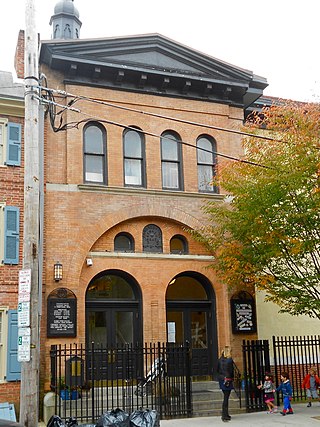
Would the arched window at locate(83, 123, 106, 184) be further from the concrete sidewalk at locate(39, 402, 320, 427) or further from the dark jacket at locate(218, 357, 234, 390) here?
the concrete sidewalk at locate(39, 402, 320, 427)

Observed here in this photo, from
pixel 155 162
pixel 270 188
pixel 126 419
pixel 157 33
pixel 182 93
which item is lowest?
pixel 126 419

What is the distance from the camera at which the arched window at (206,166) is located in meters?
19.3

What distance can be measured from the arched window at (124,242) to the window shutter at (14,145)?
383 cm

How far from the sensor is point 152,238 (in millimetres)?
18344

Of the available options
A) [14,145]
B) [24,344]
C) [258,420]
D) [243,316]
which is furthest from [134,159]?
[24,344]

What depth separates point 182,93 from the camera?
19.5 meters

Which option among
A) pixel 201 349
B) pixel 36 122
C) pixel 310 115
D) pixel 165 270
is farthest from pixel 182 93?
→ pixel 36 122

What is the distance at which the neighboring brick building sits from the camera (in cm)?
1540

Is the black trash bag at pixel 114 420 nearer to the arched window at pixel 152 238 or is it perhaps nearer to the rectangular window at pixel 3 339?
the rectangular window at pixel 3 339

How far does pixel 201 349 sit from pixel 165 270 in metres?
2.83

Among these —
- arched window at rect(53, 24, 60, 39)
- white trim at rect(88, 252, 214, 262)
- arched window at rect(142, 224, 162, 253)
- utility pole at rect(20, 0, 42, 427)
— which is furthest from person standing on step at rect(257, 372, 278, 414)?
arched window at rect(53, 24, 60, 39)

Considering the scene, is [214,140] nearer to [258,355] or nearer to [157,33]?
[157,33]

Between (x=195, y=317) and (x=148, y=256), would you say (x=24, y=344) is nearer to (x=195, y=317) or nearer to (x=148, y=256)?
(x=148, y=256)

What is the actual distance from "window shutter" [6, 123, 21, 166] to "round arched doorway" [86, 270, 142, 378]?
13.9 ft
